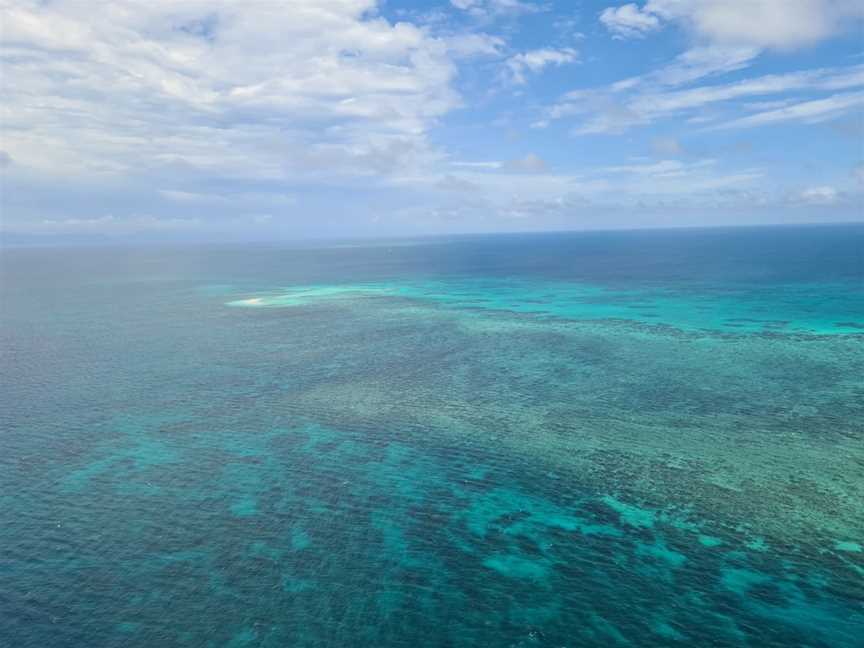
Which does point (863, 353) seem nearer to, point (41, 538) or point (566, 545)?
point (566, 545)

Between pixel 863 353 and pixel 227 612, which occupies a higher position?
pixel 863 353

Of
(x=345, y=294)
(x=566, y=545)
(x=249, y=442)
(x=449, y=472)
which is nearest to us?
(x=566, y=545)

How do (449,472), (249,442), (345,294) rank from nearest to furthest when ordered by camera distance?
(449,472) < (249,442) < (345,294)

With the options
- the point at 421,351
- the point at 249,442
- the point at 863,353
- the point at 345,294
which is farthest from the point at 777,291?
the point at 249,442

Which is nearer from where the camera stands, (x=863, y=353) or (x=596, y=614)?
(x=596, y=614)

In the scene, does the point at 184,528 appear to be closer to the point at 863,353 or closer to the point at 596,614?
the point at 596,614

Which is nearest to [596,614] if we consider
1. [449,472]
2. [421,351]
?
[449,472]
